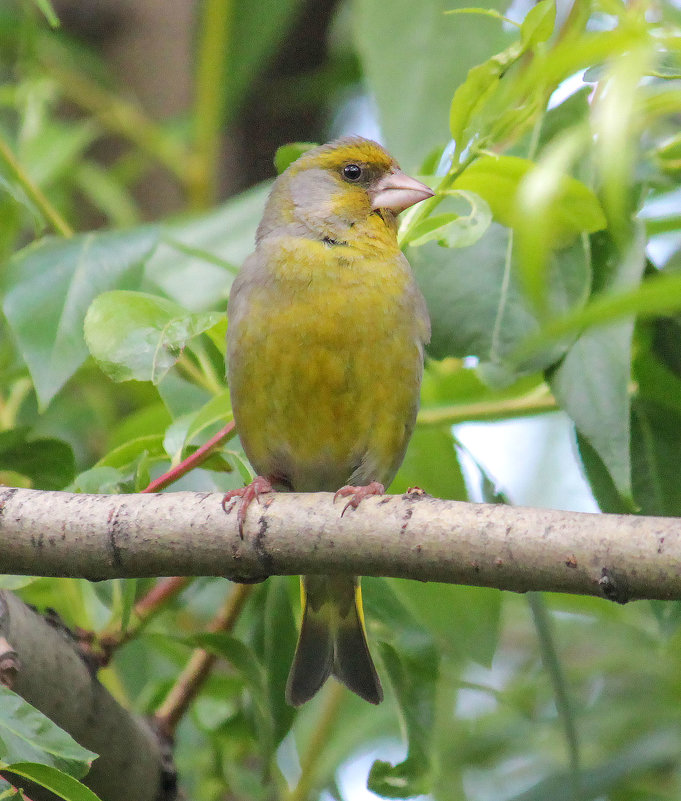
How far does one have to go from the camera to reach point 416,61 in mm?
3227

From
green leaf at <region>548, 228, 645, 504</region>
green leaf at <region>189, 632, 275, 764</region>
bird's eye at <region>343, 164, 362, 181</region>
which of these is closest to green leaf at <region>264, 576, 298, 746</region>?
green leaf at <region>189, 632, 275, 764</region>

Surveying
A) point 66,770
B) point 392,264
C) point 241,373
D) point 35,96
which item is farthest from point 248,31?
point 66,770

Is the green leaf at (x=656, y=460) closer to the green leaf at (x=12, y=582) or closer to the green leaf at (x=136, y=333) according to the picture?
the green leaf at (x=136, y=333)

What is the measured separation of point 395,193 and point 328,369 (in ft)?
2.16

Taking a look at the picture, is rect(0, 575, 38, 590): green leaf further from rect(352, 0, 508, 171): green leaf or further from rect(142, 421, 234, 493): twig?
rect(352, 0, 508, 171): green leaf

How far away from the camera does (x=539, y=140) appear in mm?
2588

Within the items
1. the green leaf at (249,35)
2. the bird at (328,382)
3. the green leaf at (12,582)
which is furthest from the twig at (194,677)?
the green leaf at (249,35)

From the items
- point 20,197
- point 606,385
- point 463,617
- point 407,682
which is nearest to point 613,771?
point 463,617

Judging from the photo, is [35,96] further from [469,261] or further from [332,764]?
[332,764]

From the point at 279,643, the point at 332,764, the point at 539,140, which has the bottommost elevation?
the point at 332,764

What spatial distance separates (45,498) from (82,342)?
0.63m

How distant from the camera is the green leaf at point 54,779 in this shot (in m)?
1.65

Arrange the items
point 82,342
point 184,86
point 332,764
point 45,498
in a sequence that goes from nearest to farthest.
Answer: point 45,498 < point 82,342 < point 332,764 < point 184,86

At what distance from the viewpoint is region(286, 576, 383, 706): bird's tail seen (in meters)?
2.65
